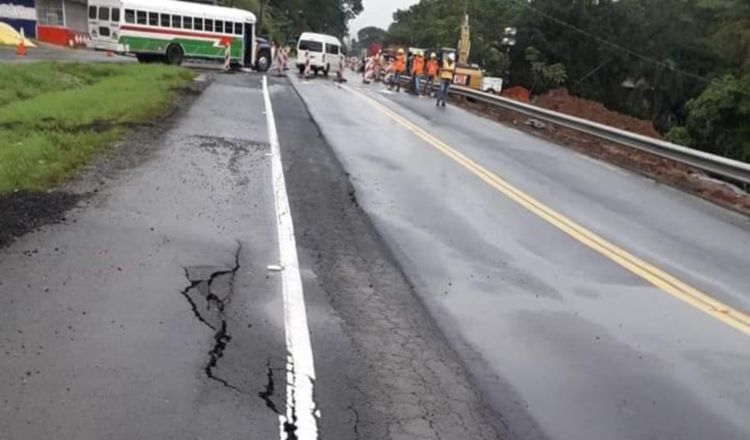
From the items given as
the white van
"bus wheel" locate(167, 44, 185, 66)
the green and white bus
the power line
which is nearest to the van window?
the white van

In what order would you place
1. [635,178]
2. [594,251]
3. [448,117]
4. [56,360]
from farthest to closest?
[448,117]
[635,178]
[594,251]
[56,360]

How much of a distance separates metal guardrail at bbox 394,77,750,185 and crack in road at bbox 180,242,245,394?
890cm

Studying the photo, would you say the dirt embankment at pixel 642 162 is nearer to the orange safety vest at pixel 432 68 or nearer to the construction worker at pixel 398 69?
the orange safety vest at pixel 432 68

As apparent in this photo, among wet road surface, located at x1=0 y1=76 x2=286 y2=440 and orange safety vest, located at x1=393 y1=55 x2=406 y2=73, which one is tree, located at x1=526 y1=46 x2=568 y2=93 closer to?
orange safety vest, located at x1=393 y1=55 x2=406 y2=73

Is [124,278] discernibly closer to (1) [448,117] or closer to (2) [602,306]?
(2) [602,306]

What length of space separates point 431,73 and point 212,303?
27.8 m

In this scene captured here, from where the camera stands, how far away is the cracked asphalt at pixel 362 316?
4098mm

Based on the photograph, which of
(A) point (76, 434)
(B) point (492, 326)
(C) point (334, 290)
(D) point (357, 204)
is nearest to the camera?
(A) point (76, 434)

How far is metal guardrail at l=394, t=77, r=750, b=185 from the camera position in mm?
12273

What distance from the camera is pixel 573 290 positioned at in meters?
6.66

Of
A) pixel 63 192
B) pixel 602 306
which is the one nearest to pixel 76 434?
pixel 602 306

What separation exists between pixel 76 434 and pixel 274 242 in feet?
12.3

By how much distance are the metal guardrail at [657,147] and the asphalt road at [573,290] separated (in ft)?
2.91

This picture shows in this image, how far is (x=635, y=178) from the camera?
13.5m
